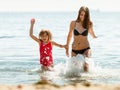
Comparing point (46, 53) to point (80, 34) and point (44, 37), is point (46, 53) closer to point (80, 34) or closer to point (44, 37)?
point (44, 37)

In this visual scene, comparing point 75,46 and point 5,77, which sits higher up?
point 75,46

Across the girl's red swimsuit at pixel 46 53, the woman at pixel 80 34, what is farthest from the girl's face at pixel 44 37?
the woman at pixel 80 34

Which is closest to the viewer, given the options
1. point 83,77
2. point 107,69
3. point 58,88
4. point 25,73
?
point 58,88

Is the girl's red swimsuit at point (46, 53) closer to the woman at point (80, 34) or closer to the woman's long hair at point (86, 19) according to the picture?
the woman at point (80, 34)

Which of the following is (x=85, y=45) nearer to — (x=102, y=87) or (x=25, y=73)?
(x=25, y=73)

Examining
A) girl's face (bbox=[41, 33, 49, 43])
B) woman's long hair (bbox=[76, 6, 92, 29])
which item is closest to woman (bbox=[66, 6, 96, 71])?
woman's long hair (bbox=[76, 6, 92, 29])

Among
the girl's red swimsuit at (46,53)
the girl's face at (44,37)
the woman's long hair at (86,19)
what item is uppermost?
the woman's long hair at (86,19)

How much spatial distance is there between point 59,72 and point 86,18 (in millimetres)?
1698

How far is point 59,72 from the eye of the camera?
12672 millimetres

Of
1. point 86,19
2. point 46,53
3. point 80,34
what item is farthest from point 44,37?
point 86,19

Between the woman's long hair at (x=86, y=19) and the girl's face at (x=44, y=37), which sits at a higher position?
the woman's long hair at (x=86, y=19)

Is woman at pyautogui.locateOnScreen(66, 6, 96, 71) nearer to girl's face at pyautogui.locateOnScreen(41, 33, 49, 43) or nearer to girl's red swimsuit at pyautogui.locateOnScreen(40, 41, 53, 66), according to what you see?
girl's red swimsuit at pyautogui.locateOnScreen(40, 41, 53, 66)

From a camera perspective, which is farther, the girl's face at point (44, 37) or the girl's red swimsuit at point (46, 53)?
the girl's red swimsuit at point (46, 53)

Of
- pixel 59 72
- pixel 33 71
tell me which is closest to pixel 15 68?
pixel 33 71
